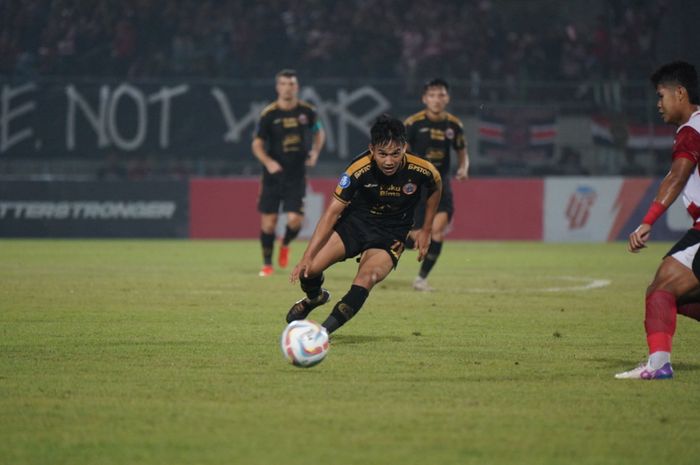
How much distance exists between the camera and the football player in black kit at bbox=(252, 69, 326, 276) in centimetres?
1623

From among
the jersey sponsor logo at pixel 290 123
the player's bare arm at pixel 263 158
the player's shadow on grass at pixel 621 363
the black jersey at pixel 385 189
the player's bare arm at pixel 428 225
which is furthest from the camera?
the jersey sponsor logo at pixel 290 123

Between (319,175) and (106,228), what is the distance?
14.7ft

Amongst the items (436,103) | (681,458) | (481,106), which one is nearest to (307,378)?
(681,458)

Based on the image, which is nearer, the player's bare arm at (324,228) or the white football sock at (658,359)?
the white football sock at (658,359)

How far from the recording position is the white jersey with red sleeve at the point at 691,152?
7121mm

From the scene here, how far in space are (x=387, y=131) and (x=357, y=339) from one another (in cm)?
175

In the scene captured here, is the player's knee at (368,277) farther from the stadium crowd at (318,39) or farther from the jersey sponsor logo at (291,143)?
the stadium crowd at (318,39)

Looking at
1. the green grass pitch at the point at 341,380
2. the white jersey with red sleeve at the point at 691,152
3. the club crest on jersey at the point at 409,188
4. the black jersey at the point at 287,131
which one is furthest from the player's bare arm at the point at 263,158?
the white jersey with red sleeve at the point at 691,152

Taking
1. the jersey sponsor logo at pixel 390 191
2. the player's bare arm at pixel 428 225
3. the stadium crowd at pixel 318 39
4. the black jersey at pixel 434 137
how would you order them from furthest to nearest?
the stadium crowd at pixel 318 39
the black jersey at pixel 434 137
the player's bare arm at pixel 428 225
the jersey sponsor logo at pixel 390 191

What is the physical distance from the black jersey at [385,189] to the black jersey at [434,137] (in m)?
→ 5.09

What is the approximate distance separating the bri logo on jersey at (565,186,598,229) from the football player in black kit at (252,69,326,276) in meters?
9.54

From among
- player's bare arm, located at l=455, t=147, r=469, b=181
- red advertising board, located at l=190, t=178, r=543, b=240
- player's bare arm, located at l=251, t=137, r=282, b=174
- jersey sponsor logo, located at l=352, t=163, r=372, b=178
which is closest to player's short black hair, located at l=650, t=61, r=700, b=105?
jersey sponsor logo, located at l=352, t=163, r=372, b=178

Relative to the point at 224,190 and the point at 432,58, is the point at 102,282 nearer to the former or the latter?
the point at 224,190

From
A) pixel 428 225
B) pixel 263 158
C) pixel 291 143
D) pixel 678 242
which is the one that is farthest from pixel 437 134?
pixel 678 242
